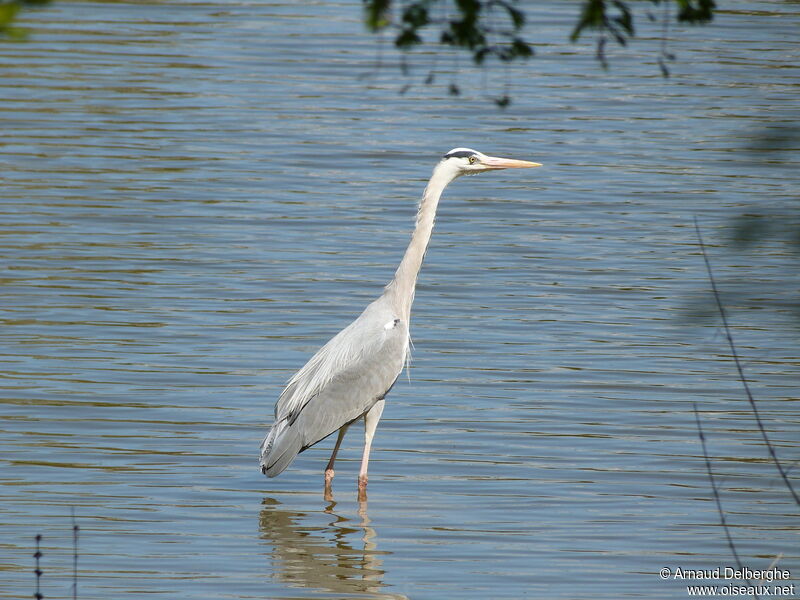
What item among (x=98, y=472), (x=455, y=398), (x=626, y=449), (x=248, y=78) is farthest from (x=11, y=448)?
(x=248, y=78)

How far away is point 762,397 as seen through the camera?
27.8ft

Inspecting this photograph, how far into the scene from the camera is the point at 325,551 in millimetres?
6363

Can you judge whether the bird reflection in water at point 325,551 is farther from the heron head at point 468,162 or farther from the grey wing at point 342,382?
the heron head at point 468,162

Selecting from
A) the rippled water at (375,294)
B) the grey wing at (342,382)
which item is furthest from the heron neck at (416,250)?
the rippled water at (375,294)

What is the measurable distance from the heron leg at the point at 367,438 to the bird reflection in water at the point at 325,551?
100 mm

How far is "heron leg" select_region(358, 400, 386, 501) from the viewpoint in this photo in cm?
698

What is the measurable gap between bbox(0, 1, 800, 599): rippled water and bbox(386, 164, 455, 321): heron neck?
86 centimetres

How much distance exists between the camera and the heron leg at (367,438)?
6977 millimetres

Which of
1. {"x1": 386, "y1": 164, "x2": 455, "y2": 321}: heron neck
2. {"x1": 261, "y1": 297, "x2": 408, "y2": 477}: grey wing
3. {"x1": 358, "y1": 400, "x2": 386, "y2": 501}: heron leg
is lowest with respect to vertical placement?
{"x1": 358, "y1": 400, "x2": 386, "y2": 501}: heron leg

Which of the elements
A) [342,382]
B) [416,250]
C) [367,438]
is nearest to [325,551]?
[367,438]

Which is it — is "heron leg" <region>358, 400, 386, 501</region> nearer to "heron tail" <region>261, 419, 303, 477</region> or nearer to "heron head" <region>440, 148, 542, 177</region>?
"heron tail" <region>261, 419, 303, 477</region>

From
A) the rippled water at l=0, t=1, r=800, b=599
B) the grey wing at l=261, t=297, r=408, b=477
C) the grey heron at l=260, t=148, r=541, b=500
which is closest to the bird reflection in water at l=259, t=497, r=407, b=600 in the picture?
the rippled water at l=0, t=1, r=800, b=599

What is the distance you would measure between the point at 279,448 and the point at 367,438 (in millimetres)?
531

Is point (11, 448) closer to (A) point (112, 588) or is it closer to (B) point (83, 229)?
(A) point (112, 588)
